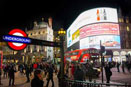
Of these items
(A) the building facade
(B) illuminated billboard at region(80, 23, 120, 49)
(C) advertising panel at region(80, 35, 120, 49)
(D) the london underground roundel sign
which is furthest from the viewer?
(A) the building facade

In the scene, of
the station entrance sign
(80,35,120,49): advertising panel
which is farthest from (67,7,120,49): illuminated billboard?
the station entrance sign

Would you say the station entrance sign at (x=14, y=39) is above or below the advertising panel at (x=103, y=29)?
below

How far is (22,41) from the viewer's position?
16.6 ft

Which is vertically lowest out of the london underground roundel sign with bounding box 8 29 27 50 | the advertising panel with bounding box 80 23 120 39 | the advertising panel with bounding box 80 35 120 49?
the london underground roundel sign with bounding box 8 29 27 50

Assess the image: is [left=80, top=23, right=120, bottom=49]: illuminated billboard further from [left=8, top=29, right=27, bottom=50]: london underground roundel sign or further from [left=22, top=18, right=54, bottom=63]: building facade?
[left=8, top=29, right=27, bottom=50]: london underground roundel sign

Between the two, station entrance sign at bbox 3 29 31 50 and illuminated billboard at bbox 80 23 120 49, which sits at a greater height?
illuminated billboard at bbox 80 23 120 49

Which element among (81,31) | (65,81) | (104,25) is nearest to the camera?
(65,81)

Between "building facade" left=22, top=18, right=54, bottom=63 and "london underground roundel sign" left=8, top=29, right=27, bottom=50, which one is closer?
"london underground roundel sign" left=8, top=29, right=27, bottom=50

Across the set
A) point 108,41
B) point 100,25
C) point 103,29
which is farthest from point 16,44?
point 100,25

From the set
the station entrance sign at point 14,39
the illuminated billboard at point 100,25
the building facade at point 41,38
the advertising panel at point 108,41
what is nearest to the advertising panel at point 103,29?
the illuminated billboard at point 100,25

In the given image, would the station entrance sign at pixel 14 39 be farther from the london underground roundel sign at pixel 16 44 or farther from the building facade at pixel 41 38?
the building facade at pixel 41 38

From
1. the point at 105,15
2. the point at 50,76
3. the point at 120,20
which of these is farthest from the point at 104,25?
the point at 50,76

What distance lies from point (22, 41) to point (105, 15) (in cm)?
5406

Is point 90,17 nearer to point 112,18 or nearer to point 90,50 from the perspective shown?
point 112,18
